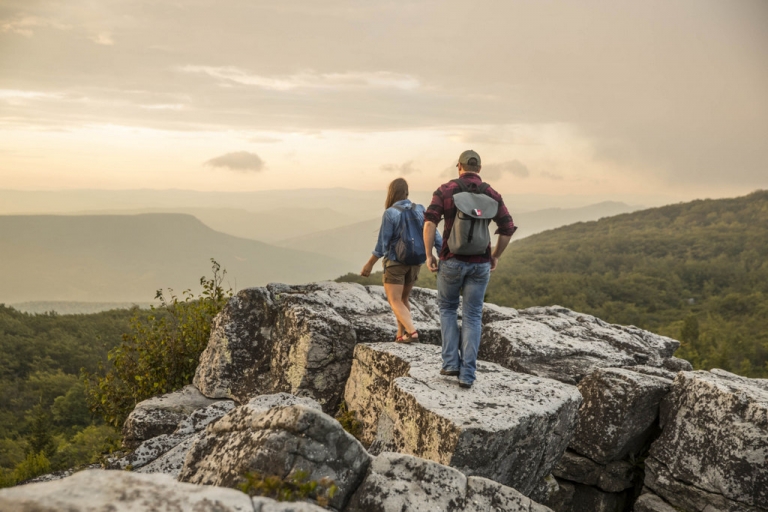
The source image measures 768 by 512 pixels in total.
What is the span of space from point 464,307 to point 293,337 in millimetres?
4358

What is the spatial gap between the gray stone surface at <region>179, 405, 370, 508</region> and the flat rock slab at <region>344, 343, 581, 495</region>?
2155 millimetres

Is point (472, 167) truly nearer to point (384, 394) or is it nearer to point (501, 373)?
point (501, 373)

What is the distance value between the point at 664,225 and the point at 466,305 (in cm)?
16086

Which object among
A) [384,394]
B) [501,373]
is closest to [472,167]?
[501,373]

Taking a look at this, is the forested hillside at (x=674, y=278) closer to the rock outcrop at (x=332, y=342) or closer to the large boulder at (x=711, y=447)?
the rock outcrop at (x=332, y=342)

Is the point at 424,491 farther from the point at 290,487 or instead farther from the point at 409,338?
the point at 409,338

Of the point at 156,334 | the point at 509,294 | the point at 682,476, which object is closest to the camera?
the point at 682,476

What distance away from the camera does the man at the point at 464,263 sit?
27.0 feet

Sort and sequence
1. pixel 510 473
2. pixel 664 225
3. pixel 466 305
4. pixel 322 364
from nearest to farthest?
pixel 510 473
pixel 466 305
pixel 322 364
pixel 664 225

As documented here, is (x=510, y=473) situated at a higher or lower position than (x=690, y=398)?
lower

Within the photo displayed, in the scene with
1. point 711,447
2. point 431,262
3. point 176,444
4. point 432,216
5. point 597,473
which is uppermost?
point 432,216

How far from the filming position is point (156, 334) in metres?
14.1

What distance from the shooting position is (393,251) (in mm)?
10258

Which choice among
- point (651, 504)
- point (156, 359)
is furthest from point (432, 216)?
point (156, 359)
